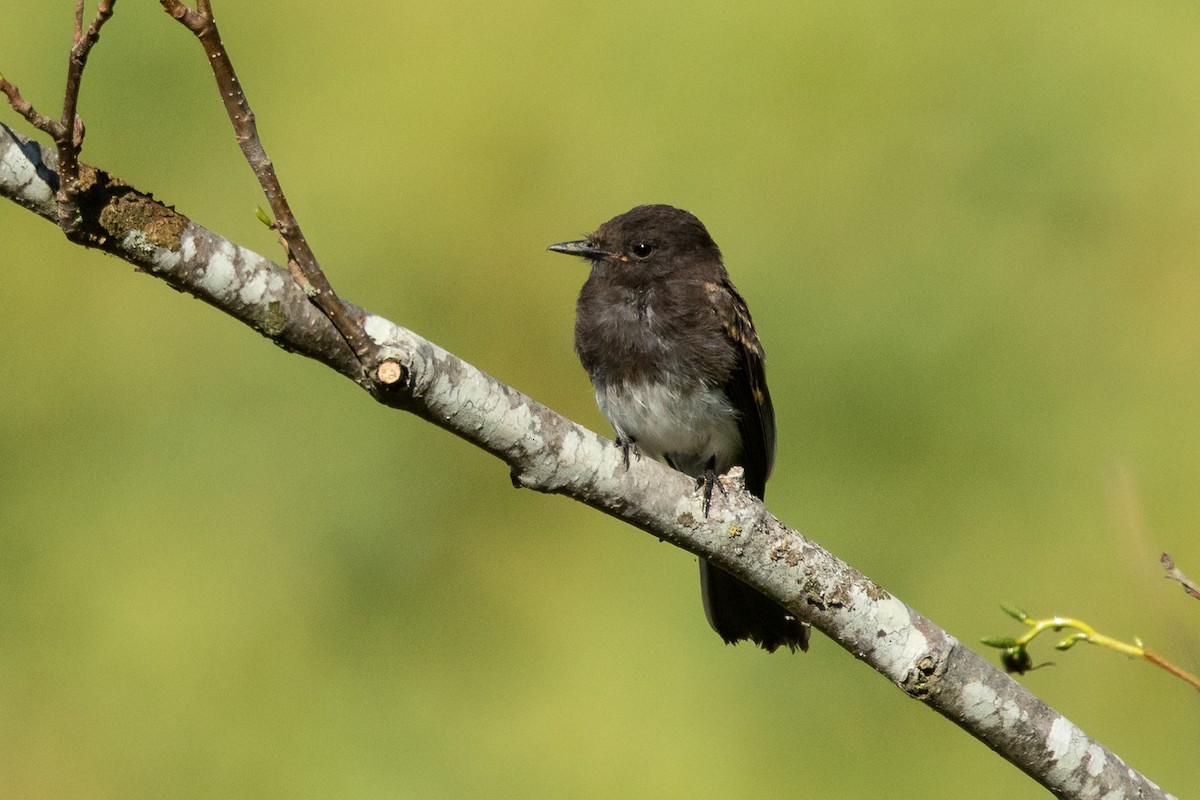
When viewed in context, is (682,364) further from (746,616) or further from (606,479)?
(606,479)

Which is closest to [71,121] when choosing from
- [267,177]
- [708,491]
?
[267,177]

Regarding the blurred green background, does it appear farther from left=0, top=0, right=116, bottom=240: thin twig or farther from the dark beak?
left=0, top=0, right=116, bottom=240: thin twig

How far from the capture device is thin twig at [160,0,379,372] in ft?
7.90

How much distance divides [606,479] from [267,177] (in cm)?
98

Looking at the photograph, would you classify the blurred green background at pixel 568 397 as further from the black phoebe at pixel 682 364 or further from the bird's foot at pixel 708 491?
the bird's foot at pixel 708 491

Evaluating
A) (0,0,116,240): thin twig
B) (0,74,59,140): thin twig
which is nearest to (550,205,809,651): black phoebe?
(0,0,116,240): thin twig

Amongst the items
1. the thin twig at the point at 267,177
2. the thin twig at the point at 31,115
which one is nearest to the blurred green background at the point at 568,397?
the thin twig at the point at 267,177

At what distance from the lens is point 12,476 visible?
7.96 m

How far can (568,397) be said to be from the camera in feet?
25.7

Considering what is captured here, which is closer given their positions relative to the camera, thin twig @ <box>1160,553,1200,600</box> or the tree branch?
thin twig @ <box>1160,553,1200,600</box>

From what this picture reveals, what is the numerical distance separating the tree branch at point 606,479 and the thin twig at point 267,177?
1.4 inches

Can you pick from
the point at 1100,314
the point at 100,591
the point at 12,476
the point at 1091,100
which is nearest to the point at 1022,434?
the point at 1100,314

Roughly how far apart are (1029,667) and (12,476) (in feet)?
22.1

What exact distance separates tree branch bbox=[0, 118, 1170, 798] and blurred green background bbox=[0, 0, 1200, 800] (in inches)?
149
